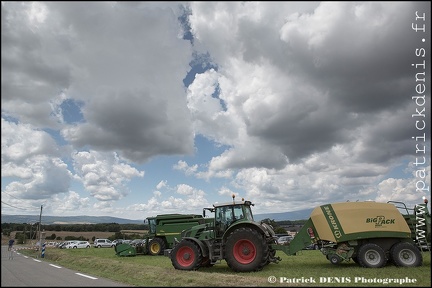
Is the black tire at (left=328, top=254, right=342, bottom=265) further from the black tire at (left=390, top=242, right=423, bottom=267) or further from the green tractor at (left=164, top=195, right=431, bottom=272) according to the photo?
the black tire at (left=390, top=242, right=423, bottom=267)

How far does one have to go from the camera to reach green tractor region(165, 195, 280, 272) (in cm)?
1419

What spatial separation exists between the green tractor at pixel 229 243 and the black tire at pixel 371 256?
3.59 m

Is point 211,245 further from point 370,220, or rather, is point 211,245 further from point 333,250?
point 370,220

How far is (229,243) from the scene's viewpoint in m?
14.4

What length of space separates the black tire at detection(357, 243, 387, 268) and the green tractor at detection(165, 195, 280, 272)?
359 centimetres

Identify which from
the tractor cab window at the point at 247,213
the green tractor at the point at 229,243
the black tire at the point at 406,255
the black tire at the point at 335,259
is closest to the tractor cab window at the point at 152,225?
the green tractor at the point at 229,243

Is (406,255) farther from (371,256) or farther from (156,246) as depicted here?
(156,246)

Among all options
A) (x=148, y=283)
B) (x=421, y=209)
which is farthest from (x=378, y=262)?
(x=148, y=283)

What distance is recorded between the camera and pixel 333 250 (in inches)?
590

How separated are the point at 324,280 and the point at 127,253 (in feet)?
59.6

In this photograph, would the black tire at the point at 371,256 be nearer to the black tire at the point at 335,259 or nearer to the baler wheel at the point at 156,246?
the black tire at the point at 335,259

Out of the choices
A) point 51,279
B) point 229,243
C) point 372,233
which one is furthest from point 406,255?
point 51,279

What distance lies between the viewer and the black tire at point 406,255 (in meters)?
13.8

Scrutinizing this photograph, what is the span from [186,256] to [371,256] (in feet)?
24.9
